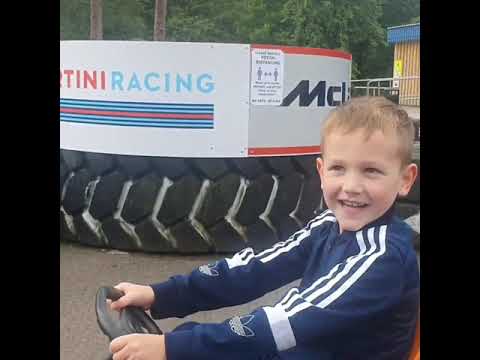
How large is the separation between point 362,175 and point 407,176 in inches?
4.5

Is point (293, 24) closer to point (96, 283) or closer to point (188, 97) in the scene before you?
point (188, 97)

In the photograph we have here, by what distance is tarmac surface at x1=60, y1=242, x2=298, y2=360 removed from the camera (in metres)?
2.53

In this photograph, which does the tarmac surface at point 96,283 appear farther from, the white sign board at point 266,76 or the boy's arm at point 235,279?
the boy's arm at point 235,279

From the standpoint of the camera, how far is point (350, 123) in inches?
51.4

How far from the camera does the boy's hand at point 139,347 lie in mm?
1214

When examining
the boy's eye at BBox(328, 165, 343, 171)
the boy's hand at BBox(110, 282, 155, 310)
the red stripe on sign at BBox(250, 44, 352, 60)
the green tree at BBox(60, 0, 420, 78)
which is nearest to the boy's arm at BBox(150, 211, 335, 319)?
the boy's hand at BBox(110, 282, 155, 310)

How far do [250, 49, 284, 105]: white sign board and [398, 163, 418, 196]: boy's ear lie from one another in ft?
6.87

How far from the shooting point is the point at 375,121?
1.29 meters

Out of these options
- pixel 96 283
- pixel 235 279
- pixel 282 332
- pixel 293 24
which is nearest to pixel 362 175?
pixel 282 332

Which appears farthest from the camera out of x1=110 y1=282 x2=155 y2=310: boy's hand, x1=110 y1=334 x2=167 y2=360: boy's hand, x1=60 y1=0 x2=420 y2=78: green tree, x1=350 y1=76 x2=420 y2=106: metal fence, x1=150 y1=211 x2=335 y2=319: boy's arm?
x1=60 y1=0 x2=420 y2=78: green tree

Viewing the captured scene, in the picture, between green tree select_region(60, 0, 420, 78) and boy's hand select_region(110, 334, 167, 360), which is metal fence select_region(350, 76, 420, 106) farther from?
green tree select_region(60, 0, 420, 78)

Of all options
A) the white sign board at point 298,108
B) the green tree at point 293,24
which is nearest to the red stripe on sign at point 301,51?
the white sign board at point 298,108
